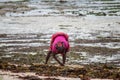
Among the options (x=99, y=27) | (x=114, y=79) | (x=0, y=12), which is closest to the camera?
(x=114, y=79)

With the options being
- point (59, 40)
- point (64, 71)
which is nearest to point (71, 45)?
point (59, 40)

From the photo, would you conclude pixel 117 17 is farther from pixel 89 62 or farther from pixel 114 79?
pixel 114 79

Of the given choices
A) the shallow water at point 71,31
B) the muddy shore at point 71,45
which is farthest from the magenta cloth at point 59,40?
the shallow water at point 71,31

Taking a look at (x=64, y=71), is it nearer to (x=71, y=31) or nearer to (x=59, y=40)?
(x=59, y=40)

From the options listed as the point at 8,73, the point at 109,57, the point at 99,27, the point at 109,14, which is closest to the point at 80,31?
the point at 99,27

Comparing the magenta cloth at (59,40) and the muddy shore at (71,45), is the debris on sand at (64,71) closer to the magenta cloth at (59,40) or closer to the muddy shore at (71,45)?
the muddy shore at (71,45)

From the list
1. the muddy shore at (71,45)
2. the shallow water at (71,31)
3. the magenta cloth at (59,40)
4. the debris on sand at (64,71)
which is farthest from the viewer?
the shallow water at (71,31)

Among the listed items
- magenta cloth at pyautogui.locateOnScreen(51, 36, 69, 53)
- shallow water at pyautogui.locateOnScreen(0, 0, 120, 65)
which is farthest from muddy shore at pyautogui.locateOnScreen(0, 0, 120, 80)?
magenta cloth at pyautogui.locateOnScreen(51, 36, 69, 53)

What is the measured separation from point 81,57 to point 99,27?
9348 millimetres

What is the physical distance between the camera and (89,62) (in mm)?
15164

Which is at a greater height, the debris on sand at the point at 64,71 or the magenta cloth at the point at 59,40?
the magenta cloth at the point at 59,40

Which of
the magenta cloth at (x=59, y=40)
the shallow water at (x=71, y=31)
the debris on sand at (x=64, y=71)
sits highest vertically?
the magenta cloth at (x=59, y=40)

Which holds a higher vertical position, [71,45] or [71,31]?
[71,45]

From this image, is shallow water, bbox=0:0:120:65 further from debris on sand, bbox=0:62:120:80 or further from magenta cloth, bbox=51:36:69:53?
debris on sand, bbox=0:62:120:80
